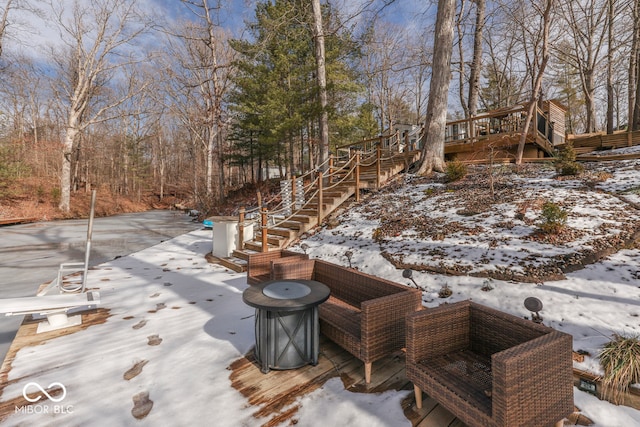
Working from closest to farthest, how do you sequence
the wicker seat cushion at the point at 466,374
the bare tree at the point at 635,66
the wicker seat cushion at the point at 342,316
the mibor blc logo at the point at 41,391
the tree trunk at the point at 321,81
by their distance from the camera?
the wicker seat cushion at the point at 466,374
the mibor blc logo at the point at 41,391
the wicker seat cushion at the point at 342,316
the tree trunk at the point at 321,81
the bare tree at the point at 635,66

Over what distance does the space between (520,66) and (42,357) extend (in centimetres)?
2874

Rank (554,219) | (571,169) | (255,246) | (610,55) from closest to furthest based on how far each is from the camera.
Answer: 1. (554,219)
2. (571,169)
3. (255,246)
4. (610,55)

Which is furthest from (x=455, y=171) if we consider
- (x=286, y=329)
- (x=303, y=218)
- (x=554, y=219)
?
(x=286, y=329)

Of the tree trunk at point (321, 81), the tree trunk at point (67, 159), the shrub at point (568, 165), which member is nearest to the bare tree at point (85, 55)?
the tree trunk at point (67, 159)

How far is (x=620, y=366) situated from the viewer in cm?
219

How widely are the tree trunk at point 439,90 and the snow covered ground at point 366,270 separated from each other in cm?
235

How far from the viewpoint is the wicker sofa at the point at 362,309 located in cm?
229

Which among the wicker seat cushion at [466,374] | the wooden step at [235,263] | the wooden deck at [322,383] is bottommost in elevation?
the wooden deck at [322,383]

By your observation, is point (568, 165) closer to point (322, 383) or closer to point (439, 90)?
point (439, 90)

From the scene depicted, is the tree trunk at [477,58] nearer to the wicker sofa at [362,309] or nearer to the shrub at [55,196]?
the wicker sofa at [362,309]

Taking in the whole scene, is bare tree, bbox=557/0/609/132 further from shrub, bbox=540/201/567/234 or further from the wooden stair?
shrub, bbox=540/201/567/234

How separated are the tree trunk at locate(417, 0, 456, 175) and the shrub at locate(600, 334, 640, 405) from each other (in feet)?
23.4

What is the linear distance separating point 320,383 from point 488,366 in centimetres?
126

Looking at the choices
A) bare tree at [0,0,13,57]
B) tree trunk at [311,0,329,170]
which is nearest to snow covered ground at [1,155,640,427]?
tree trunk at [311,0,329,170]
